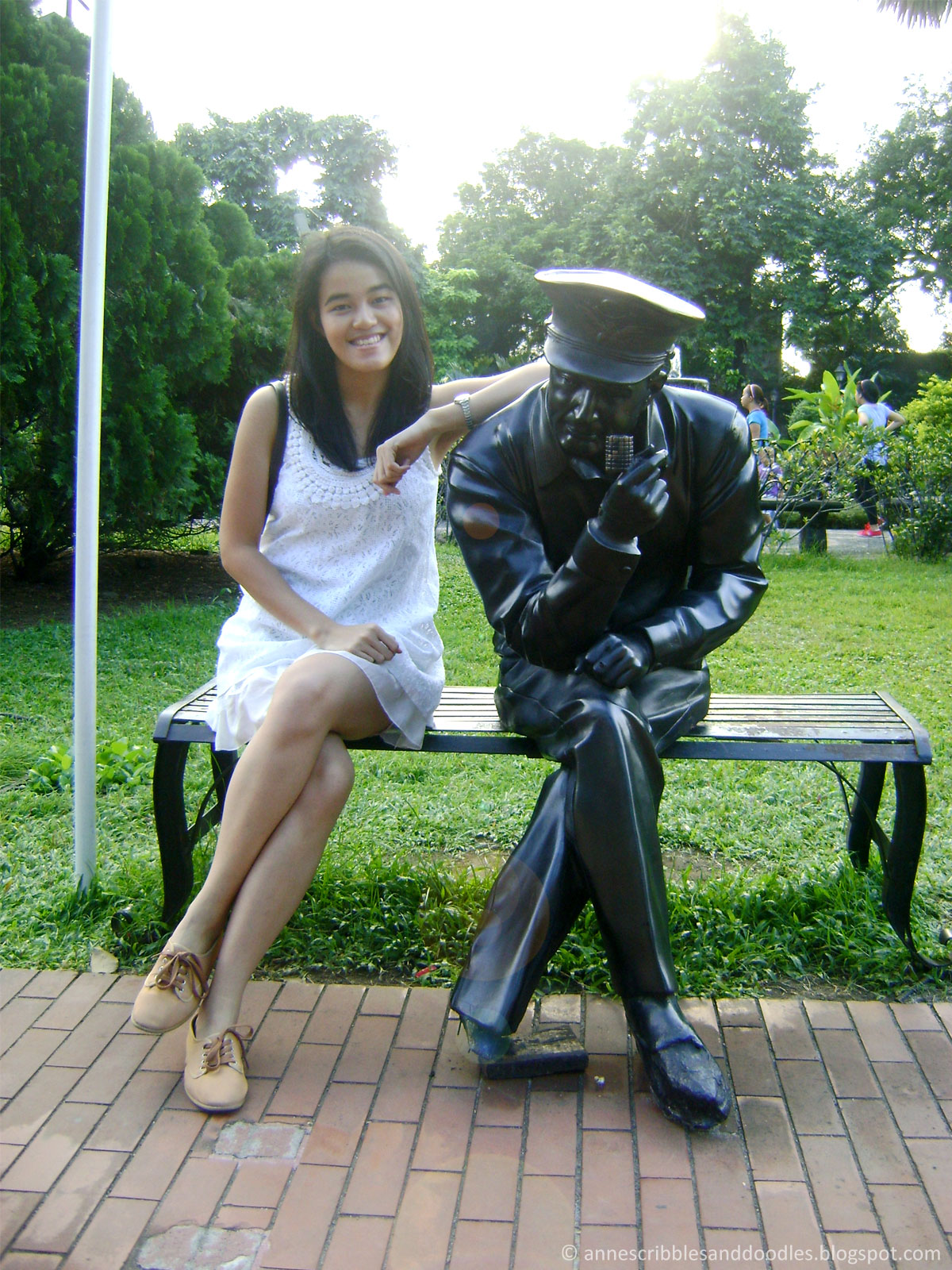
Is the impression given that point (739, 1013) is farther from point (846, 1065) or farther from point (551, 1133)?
point (551, 1133)

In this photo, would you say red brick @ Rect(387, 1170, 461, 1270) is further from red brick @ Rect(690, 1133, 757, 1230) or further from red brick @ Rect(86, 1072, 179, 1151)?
red brick @ Rect(86, 1072, 179, 1151)

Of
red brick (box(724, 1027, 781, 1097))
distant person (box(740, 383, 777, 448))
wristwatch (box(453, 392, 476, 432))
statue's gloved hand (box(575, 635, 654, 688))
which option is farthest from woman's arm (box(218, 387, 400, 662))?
distant person (box(740, 383, 777, 448))

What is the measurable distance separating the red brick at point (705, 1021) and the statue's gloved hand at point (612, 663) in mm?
778

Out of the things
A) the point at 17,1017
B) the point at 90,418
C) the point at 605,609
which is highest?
the point at 90,418

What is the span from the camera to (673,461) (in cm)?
262

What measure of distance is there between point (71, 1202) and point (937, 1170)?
162 centimetres

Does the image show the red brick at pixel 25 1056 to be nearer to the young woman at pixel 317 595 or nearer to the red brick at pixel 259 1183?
the young woman at pixel 317 595

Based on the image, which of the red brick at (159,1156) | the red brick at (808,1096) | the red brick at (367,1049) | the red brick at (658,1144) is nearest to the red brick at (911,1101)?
the red brick at (808,1096)

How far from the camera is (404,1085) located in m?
2.35

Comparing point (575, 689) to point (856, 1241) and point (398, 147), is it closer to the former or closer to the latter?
point (856, 1241)

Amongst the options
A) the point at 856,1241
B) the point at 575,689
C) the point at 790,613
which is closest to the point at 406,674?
the point at 575,689

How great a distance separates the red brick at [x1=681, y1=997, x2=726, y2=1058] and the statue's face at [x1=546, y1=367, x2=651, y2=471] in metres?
1.30

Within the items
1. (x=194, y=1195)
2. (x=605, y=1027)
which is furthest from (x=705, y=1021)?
(x=194, y=1195)

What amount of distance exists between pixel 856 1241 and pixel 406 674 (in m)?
1.50
